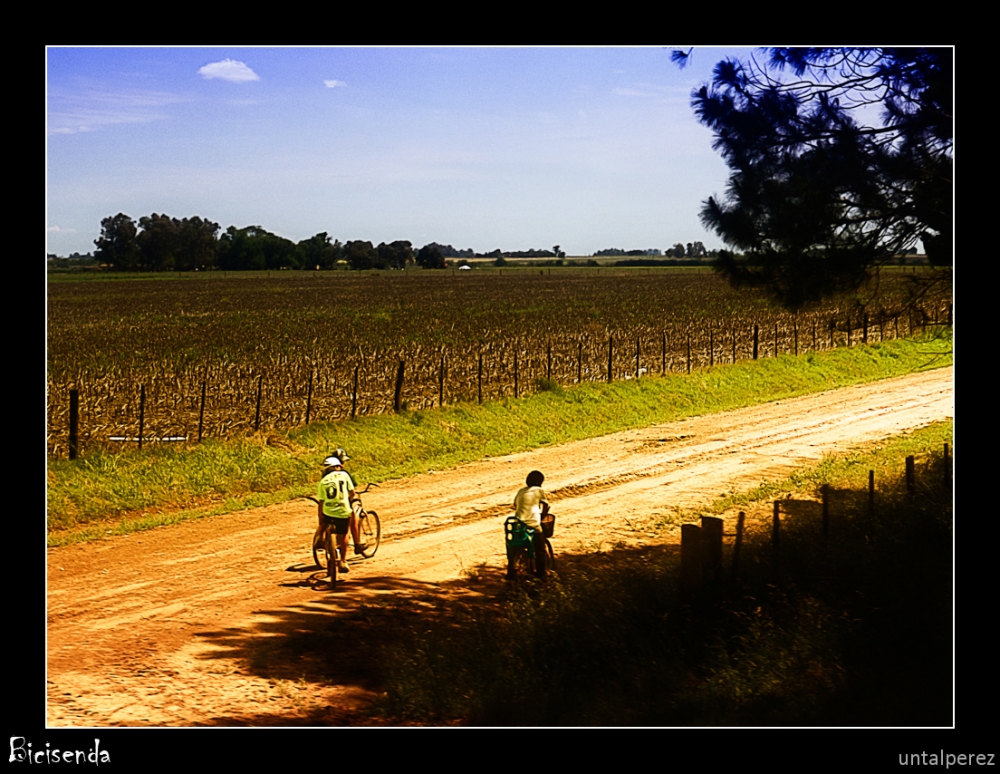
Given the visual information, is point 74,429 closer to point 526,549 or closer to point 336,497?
point 336,497

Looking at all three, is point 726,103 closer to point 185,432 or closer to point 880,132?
point 880,132

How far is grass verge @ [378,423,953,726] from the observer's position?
730 centimetres

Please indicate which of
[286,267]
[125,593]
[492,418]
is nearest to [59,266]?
[286,267]

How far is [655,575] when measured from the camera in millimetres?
10438

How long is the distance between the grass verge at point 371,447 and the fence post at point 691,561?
8.00 meters

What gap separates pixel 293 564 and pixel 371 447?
6470 mm

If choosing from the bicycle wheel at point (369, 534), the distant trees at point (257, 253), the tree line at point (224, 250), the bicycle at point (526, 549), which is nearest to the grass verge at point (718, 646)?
the bicycle at point (526, 549)

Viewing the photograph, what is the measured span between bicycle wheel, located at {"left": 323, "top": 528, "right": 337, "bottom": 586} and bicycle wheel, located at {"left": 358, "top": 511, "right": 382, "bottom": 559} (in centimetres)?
67

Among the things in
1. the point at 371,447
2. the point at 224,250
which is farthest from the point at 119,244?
the point at 371,447

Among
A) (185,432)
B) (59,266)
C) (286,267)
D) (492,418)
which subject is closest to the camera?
(185,432)

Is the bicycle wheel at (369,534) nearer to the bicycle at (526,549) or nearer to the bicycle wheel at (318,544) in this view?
the bicycle wheel at (318,544)

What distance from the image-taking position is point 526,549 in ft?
34.5

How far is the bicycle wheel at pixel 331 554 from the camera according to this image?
1108 centimetres

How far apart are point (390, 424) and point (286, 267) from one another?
4702 inches
